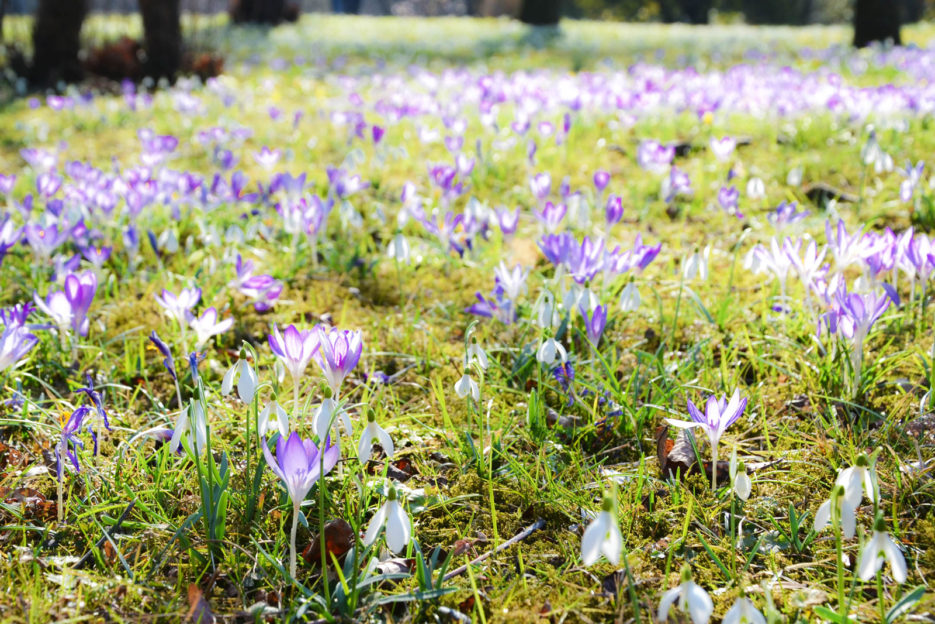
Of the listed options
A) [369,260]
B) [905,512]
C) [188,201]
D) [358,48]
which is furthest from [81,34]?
[905,512]

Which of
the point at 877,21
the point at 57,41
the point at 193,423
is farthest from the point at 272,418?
the point at 877,21

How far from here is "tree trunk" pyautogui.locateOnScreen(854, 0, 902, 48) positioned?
40.4 ft

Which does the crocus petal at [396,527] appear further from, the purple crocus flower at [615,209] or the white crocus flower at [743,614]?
the purple crocus flower at [615,209]

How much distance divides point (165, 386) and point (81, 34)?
1032 cm

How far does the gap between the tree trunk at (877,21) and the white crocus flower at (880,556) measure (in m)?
13.6

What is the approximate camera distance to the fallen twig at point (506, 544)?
5.16ft

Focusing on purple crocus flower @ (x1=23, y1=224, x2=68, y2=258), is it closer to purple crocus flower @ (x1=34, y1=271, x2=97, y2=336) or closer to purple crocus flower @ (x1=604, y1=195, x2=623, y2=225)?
purple crocus flower @ (x1=34, y1=271, x2=97, y2=336)

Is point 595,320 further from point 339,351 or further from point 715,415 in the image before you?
point 339,351

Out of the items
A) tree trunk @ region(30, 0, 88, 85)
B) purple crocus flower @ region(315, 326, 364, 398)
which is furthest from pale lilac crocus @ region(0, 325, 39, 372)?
tree trunk @ region(30, 0, 88, 85)

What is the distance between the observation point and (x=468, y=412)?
1993mm

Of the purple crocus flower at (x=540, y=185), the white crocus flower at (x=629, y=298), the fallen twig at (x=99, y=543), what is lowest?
the fallen twig at (x=99, y=543)

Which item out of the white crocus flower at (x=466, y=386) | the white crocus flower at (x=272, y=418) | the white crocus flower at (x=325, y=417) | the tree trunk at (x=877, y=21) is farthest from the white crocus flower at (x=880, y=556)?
the tree trunk at (x=877, y=21)

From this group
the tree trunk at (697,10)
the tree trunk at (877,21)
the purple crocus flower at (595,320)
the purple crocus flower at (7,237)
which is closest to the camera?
the purple crocus flower at (595,320)

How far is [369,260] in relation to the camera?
130 inches
